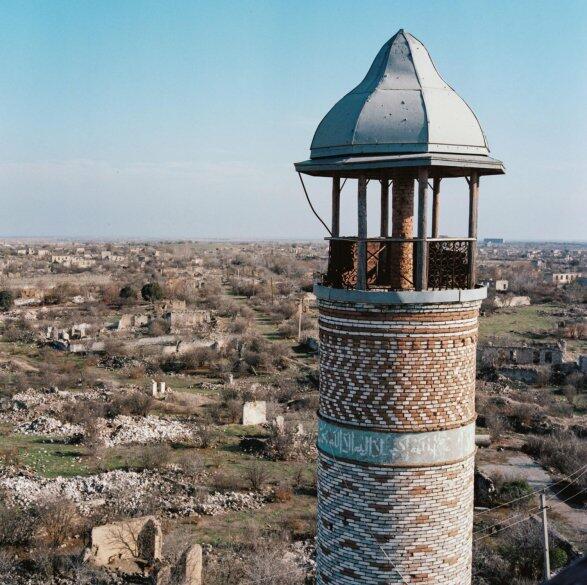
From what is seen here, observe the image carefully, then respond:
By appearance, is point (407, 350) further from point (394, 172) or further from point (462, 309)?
point (394, 172)

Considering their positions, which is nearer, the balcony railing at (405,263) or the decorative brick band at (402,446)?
the decorative brick band at (402,446)

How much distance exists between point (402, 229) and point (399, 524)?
2.63 m

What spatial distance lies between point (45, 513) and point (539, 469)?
509 inches

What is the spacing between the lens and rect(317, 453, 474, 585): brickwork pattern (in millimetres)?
5379

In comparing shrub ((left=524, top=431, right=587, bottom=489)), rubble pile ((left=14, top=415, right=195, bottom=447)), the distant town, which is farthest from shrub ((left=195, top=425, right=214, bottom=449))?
shrub ((left=524, top=431, right=587, bottom=489))

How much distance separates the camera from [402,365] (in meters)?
5.38

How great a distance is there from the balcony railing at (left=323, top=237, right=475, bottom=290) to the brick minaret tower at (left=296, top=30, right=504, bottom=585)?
0.06 feet

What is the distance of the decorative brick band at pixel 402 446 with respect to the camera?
538 centimetres

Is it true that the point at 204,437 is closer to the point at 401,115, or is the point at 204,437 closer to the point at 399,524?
the point at 399,524

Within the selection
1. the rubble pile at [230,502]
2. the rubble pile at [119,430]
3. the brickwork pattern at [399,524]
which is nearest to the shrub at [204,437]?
the rubble pile at [119,430]

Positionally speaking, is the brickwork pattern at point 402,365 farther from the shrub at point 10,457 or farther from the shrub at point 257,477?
the shrub at point 10,457

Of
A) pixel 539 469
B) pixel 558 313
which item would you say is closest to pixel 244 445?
pixel 539 469

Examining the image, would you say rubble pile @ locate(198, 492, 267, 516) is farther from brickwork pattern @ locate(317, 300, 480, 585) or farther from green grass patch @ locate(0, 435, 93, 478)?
brickwork pattern @ locate(317, 300, 480, 585)

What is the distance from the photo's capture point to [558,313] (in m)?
47.5
